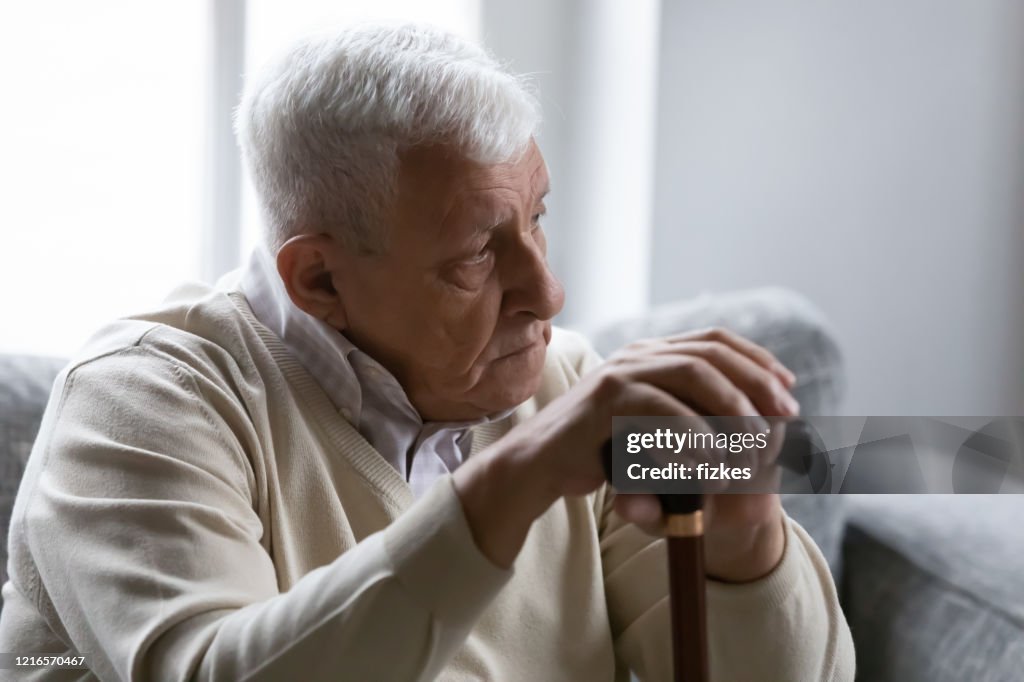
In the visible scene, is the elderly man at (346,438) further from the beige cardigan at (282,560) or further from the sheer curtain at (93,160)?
the sheer curtain at (93,160)

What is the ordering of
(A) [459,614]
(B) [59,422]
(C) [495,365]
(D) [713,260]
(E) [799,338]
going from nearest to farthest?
(A) [459,614] → (B) [59,422] → (C) [495,365] → (E) [799,338] → (D) [713,260]

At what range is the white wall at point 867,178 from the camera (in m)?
2.31

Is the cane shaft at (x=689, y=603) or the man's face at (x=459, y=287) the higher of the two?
the man's face at (x=459, y=287)

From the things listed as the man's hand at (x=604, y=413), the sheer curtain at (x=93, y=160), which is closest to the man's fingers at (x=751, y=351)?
the man's hand at (x=604, y=413)

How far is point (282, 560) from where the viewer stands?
101cm

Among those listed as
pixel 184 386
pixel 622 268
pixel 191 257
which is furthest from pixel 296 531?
pixel 622 268

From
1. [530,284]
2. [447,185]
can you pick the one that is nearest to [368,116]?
[447,185]

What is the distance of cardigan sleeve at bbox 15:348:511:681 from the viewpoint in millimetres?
771

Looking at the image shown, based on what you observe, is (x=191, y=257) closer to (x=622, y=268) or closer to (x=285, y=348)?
(x=622, y=268)

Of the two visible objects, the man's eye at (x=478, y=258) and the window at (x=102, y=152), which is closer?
the man's eye at (x=478, y=258)

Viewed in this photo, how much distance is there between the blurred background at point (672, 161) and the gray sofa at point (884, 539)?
71 centimetres

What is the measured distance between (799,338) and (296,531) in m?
0.86

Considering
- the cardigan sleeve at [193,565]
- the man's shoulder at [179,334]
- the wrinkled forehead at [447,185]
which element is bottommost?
the cardigan sleeve at [193,565]

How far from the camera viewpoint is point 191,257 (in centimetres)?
228
